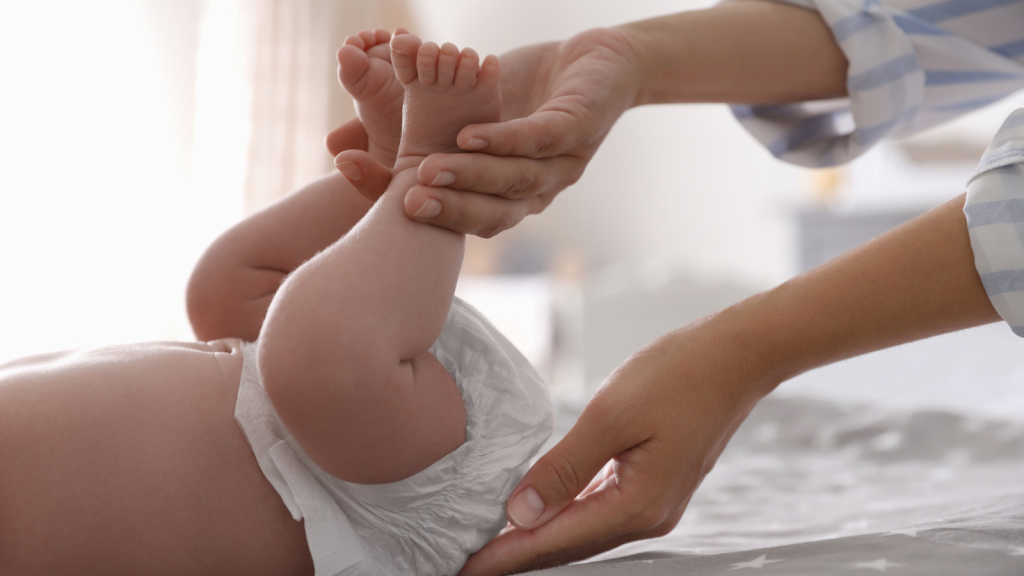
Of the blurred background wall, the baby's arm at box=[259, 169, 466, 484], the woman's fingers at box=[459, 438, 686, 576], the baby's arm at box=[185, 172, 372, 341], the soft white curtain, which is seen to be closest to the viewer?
the baby's arm at box=[259, 169, 466, 484]

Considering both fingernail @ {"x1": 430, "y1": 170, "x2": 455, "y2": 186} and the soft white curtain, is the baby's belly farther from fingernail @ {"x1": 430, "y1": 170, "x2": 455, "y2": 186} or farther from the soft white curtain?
the soft white curtain

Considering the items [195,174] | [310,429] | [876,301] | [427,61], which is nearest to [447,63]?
[427,61]

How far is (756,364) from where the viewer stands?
0.60 metres

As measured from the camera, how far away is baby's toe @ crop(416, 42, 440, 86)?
1.65ft

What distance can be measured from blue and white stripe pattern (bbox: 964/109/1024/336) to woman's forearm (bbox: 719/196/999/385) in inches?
0.5

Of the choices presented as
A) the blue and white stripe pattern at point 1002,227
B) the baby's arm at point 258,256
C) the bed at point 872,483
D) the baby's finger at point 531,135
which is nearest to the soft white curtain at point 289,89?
the bed at point 872,483

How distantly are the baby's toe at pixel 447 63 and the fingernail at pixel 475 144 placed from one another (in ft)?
→ 0.15

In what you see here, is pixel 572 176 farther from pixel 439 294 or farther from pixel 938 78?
pixel 938 78

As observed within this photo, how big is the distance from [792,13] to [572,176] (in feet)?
1.46

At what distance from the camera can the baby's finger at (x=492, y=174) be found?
52cm

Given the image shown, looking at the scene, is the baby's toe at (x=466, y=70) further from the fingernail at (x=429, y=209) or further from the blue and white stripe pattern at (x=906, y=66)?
the blue and white stripe pattern at (x=906, y=66)

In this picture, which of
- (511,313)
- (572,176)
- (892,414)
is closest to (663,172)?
(511,313)

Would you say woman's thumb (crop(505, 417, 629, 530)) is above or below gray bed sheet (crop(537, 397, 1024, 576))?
above

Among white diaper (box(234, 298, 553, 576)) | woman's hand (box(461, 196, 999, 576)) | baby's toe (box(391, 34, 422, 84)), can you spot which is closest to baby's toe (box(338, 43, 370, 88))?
baby's toe (box(391, 34, 422, 84))
